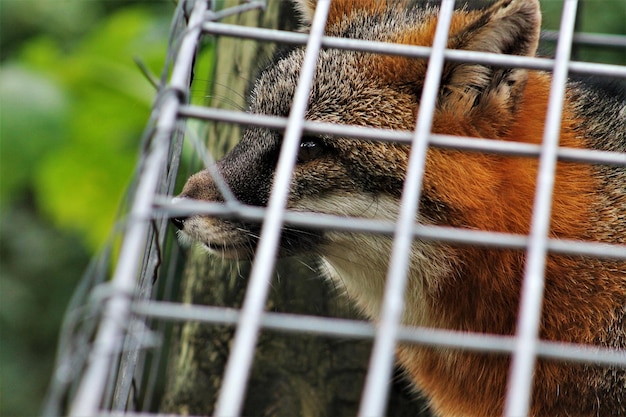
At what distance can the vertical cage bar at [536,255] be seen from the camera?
133cm

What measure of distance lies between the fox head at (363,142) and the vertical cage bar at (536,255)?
0.97 meters

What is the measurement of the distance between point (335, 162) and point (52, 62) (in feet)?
5.76

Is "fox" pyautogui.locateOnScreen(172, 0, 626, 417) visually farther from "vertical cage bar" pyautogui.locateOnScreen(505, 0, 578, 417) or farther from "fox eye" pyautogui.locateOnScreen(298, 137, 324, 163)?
"vertical cage bar" pyautogui.locateOnScreen(505, 0, 578, 417)

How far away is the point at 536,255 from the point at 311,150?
158 centimetres

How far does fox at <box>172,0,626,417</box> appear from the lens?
272 cm

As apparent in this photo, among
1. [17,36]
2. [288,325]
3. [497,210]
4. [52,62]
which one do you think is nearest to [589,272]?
[497,210]

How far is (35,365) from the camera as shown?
660cm

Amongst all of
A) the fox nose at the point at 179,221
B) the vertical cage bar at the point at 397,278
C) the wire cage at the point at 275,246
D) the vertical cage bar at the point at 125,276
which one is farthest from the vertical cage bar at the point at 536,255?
the fox nose at the point at 179,221

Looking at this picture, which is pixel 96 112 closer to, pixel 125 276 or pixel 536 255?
pixel 125 276

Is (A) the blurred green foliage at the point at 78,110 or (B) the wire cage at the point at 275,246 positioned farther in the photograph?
(A) the blurred green foliage at the point at 78,110

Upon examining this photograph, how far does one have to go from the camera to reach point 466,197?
274 centimetres

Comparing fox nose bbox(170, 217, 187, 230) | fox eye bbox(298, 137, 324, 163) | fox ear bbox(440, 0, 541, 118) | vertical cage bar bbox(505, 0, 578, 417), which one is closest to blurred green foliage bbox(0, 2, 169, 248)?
fox nose bbox(170, 217, 187, 230)

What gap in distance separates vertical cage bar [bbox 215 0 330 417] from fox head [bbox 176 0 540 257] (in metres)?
1.08

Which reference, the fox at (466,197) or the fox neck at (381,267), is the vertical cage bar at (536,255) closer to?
the fox at (466,197)
